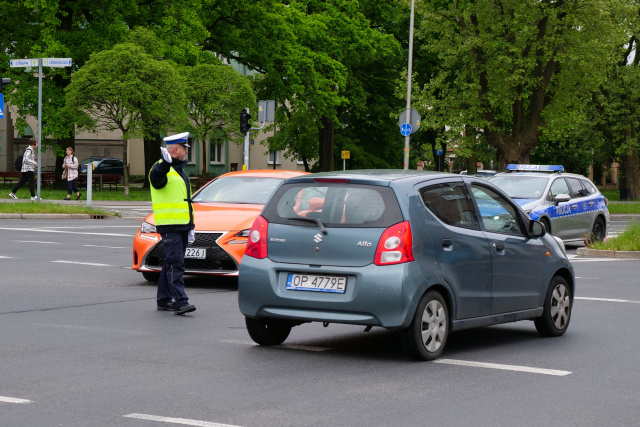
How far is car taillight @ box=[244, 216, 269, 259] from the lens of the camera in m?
8.59

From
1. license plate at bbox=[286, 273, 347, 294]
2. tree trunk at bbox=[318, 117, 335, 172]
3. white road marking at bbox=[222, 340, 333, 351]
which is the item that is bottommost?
white road marking at bbox=[222, 340, 333, 351]

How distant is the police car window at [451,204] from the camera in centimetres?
851

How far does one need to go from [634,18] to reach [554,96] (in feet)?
27.5

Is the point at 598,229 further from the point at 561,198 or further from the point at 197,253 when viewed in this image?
the point at 197,253

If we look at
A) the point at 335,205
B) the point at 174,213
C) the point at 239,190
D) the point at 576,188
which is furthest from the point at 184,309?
the point at 576,188

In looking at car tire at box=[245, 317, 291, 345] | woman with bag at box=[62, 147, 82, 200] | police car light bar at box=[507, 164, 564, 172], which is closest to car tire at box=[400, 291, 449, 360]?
car tire at box=[245, 317, 291, 345]

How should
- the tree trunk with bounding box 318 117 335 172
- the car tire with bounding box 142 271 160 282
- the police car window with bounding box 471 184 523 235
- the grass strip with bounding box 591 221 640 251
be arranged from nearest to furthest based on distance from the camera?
the police car window with bounding box 471 184 523 235 < the car tire with bounding box 142 271 160 282 < the grass strip with bounding box 591 221 640 251 < the tree trunk with bounding box 318 117 335 172

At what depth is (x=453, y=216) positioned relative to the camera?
8672 mm

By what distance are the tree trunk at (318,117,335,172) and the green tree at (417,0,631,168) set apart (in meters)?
7.31

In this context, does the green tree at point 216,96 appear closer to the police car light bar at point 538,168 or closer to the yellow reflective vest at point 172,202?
the police car light bar at point 538,168

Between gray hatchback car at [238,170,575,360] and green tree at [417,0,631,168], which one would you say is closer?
gray hatchback car at [238,170,575,360]

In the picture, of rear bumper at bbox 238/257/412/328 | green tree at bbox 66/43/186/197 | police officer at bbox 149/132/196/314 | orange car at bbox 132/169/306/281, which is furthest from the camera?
green tree at bbox 66/43/186/197

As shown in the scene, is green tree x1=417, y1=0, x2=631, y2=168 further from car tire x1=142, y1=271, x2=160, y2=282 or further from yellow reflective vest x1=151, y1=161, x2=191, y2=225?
yellow reflective vest x1=151, y1=161, x2=191, y2=225

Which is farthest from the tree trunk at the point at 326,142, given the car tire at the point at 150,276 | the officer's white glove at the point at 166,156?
the officer's white glove at the point at 166,156
